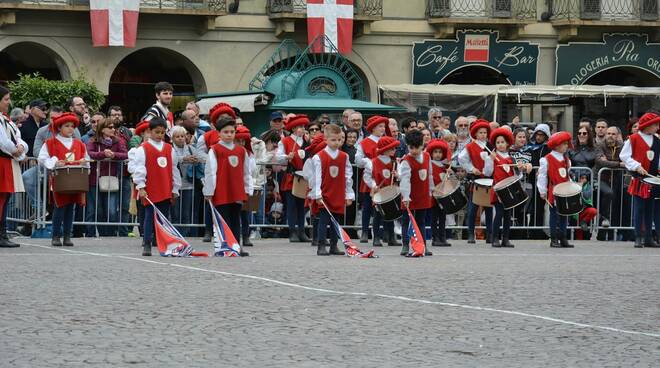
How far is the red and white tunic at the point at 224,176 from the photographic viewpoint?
16.9m

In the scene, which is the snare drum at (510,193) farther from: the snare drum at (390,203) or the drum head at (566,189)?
the snare drum at (390,203)

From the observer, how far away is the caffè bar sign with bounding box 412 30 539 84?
129 feet

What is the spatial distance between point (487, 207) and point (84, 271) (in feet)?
26.7

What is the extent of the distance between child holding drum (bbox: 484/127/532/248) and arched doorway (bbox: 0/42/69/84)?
18510 mm

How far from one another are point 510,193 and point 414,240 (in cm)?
272

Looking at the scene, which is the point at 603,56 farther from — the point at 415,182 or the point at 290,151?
the point at 415,182

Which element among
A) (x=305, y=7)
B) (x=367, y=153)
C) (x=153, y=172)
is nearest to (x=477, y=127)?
(x=367, y=153)

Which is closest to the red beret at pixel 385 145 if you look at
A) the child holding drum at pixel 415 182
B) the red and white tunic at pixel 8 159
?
the child holding drum at pixel 415 182

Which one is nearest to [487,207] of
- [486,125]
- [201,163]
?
[486,125]

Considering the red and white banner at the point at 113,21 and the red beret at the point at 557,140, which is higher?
the red and white banner at the point at 113,21

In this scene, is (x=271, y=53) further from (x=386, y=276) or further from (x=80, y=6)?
(x=386, y=276)

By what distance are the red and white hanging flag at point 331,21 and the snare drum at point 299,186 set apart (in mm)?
16758

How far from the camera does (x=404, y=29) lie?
39.1 m

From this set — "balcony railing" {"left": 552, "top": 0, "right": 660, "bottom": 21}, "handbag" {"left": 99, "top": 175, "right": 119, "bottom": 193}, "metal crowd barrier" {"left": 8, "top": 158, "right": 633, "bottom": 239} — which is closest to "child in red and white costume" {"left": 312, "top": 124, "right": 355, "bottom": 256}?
"metal crowd barrier" {"left": 8, "top": 158, "right": 633, "bottom": 239}
